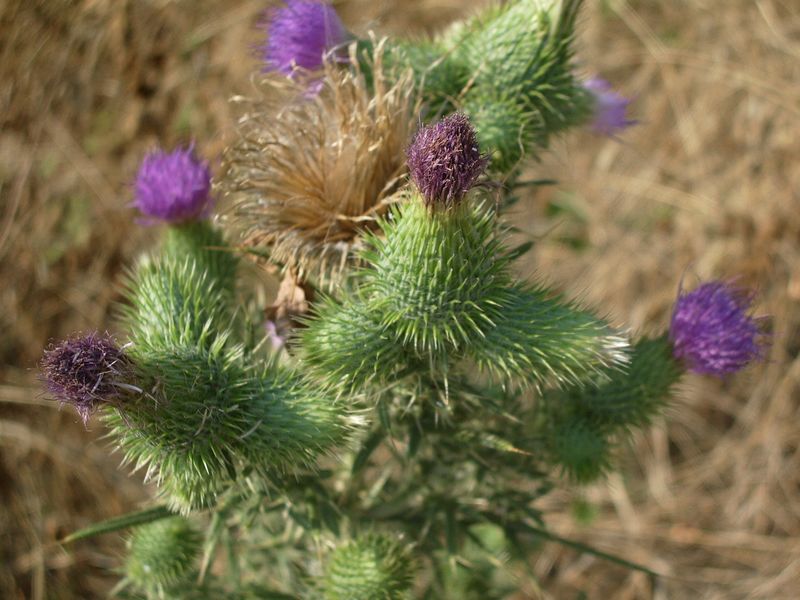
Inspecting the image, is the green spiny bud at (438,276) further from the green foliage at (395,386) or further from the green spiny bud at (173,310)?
the green spiny bud at (173,310)

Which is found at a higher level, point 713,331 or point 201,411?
point 713,331

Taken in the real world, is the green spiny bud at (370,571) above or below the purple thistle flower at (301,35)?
below

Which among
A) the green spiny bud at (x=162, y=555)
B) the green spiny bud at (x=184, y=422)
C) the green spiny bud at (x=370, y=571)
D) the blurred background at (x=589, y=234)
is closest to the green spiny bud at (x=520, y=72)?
the green spiny bud at (x=184, y=422)

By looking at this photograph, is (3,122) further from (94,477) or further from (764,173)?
(764,173)

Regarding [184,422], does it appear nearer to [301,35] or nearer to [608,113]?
[301,35]

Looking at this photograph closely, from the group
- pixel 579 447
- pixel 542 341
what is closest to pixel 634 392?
pixel 579 447

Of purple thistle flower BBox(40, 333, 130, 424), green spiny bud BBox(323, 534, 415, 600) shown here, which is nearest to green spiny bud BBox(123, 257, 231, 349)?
purple thistle flower BBox(40, 333, 130, 424)
